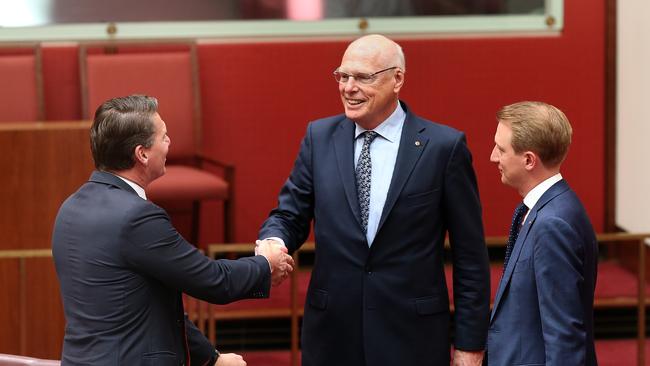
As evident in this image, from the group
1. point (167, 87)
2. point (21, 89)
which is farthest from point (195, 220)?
point (21, 89)

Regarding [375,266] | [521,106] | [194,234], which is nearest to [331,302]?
[375,266]

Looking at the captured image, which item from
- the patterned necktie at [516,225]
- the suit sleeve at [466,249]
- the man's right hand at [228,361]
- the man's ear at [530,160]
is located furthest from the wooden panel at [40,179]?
the man's ear at [530,160]

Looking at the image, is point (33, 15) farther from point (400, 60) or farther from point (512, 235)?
point (512, 235)

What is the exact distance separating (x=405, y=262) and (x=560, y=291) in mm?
816

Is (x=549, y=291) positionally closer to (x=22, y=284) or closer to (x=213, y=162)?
(x=22, y=284)

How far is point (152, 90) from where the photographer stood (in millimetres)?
6750

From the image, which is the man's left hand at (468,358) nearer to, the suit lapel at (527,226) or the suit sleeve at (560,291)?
the suit lapel at (527,226)

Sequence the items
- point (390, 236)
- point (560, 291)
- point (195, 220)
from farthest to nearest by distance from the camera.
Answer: point (195, 220), point (390, 236), point (560, 291)

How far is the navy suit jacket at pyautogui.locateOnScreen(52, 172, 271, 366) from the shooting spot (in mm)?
3053

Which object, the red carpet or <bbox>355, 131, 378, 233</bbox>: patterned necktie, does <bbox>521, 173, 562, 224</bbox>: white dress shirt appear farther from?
the red carpet

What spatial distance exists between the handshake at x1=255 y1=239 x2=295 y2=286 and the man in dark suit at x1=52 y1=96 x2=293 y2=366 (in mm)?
447

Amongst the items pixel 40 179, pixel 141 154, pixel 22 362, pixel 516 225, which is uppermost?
pixel 141 154

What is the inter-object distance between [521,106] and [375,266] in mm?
821

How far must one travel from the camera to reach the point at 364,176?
3.71m
